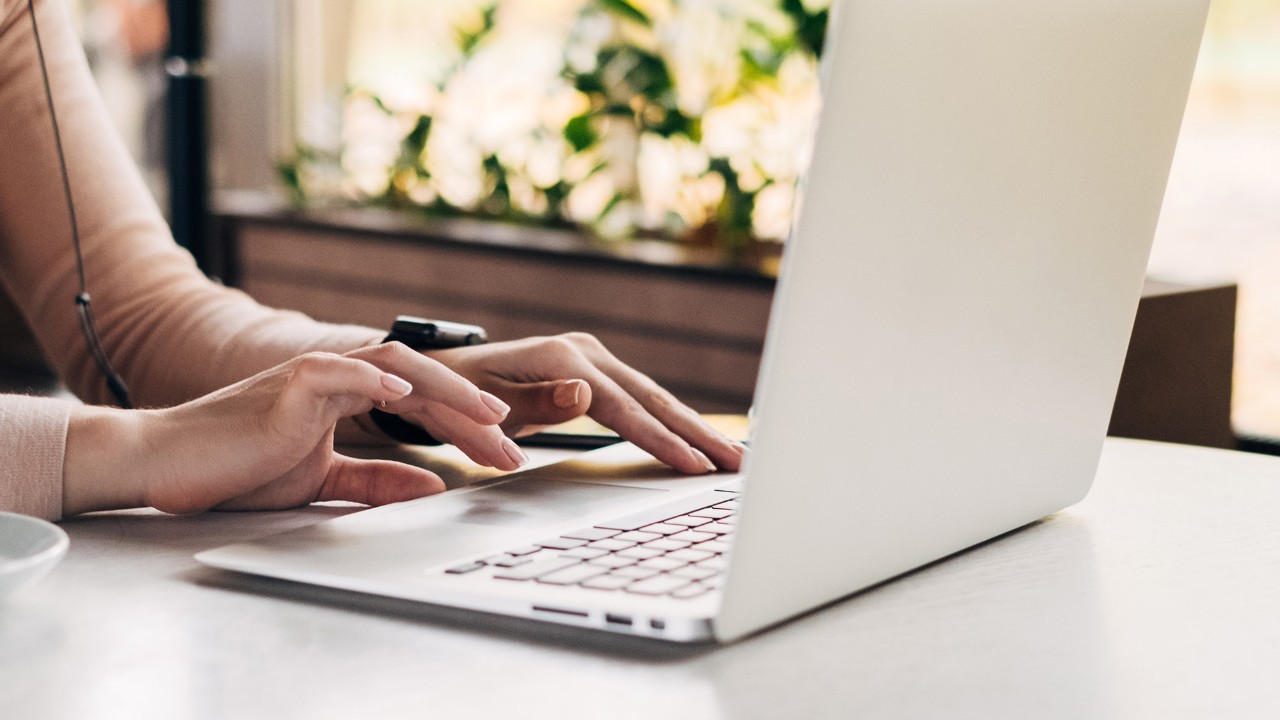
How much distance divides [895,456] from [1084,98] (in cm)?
21

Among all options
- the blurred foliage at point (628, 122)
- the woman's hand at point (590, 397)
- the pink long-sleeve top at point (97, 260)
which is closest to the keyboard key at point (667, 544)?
the woman's hand at point (590, 397)

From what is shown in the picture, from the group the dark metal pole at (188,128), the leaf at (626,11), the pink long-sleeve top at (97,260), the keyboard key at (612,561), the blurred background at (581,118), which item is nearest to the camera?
the keyboard key at (612,561)

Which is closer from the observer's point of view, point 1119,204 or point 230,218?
point 1119,204

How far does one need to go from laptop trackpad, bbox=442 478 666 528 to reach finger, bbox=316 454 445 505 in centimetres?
3

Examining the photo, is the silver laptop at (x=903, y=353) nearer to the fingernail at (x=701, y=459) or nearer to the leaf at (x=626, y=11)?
the fingernail at (x=701, y=459)

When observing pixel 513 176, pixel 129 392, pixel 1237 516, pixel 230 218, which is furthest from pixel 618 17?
pixel 1237 516

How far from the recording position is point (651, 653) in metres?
0.49

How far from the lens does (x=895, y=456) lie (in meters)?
0.54

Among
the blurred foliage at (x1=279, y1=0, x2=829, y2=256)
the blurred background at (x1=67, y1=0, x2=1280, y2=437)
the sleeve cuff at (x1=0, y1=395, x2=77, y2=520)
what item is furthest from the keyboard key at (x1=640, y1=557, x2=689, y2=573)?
the blurred foliage at (x1=279, y1=0, x2=829, y2=256)

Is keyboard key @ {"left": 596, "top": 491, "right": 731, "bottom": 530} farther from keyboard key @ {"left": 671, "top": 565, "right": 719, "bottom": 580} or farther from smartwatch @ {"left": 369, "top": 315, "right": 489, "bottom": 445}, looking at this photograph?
smartwatch @ {"left": 369, "top": 315, "right": 489, "bottom": 445}

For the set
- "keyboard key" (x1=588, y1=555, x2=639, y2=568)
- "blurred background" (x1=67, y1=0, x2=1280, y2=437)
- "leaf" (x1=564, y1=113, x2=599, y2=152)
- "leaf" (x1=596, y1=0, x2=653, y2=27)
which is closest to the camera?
"keyboard key" (x1=588, y1=555, x2=639, y2=568)

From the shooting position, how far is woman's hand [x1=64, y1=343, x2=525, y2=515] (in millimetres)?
664

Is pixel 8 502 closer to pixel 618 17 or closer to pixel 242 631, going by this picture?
pixel 242 631

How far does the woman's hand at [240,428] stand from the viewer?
66 centimetres
